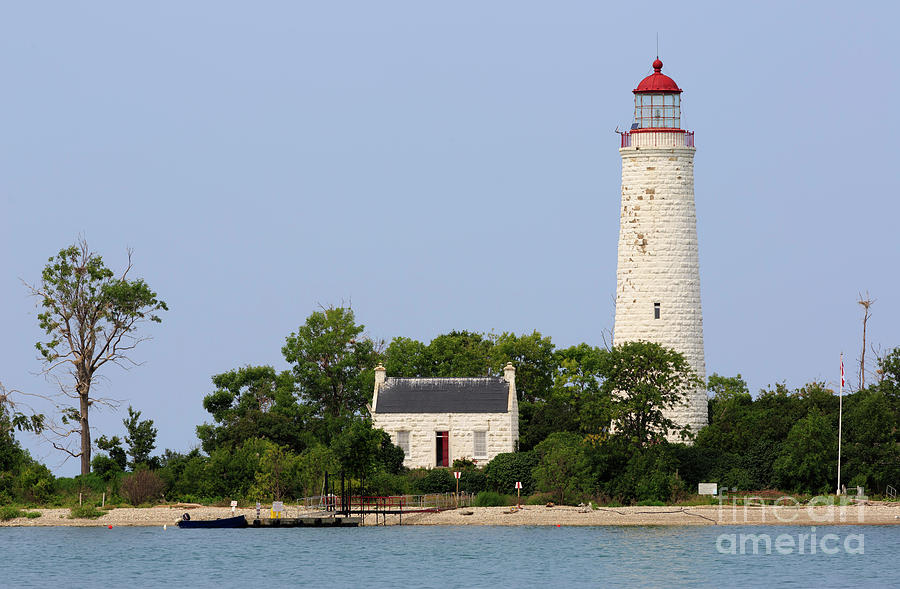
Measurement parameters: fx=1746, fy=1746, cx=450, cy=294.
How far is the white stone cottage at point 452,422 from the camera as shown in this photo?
7069 cm

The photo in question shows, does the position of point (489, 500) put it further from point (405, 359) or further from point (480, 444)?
point (405, 359)

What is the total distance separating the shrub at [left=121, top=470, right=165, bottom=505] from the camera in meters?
69.1

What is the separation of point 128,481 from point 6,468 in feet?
19.1

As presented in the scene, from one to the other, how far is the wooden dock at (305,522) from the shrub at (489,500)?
16.4 ft

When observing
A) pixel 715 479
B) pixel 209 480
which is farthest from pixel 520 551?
pixel 209 480

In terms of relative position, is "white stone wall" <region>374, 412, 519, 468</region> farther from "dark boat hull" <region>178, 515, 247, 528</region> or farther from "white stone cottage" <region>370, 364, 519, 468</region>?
"dark boat hull" <region>178, 515, 247, 528</region>

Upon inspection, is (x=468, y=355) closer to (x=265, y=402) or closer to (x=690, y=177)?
(x=265, y=402)

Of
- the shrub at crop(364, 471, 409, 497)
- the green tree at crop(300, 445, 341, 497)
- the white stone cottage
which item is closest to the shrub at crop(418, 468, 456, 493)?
the shrub at crop(364, 471, 409, 497)

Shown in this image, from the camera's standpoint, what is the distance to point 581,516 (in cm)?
6394

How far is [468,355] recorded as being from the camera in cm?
7825

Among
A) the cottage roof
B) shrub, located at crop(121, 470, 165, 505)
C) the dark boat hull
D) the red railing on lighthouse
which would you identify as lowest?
the dark boat hull

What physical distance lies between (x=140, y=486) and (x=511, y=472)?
14.8 m

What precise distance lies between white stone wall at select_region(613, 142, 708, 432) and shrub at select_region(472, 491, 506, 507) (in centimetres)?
738

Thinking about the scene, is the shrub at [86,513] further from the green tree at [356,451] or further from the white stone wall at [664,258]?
the white stone wall at [664,258]
